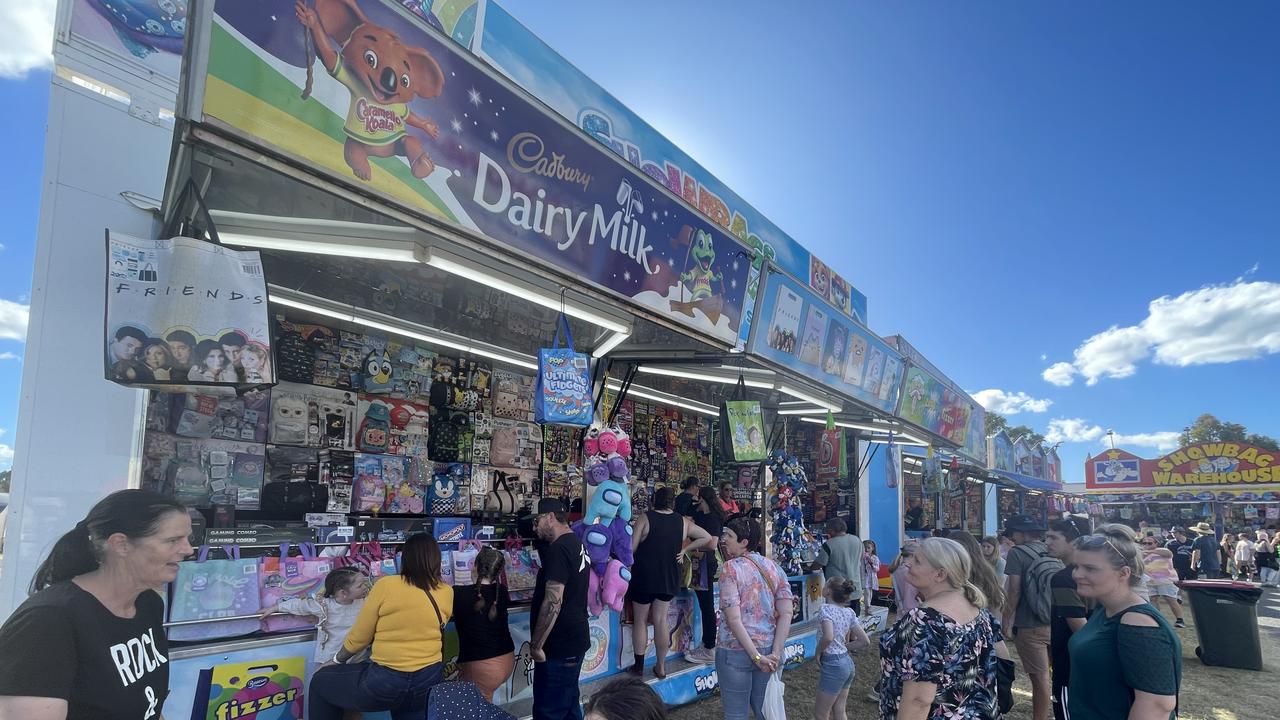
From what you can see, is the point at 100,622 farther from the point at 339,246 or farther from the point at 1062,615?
the point at 1062,615

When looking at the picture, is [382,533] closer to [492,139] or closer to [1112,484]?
[492,139]

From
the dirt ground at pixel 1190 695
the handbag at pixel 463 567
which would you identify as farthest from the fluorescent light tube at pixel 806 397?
the handbag at pixel 463 567

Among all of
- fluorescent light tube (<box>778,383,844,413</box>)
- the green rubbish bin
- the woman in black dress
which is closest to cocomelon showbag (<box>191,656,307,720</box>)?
the woman in black dress

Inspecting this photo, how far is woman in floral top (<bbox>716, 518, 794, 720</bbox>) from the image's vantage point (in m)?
3.96

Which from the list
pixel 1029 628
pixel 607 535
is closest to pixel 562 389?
pixel 607 535

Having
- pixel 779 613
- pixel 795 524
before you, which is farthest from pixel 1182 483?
pixel 779 613

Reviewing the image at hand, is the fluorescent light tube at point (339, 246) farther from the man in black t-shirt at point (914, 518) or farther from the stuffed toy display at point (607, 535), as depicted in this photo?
the man in black t-shirt at point (914, 518)

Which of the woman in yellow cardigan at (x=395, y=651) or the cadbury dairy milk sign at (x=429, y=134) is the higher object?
the cadbury dairy milk sign at (x=429, y=134)

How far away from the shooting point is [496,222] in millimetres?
3668

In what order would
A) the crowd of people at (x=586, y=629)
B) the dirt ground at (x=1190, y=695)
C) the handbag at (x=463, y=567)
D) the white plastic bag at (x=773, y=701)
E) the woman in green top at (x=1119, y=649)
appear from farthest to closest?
the dirt ground at (x=1190, y=695), the handbag at (x=463, y=567), the white plastic bag at (x=773, y=701), the woman in green top at (x=1119, y=649), the crowd of people at (x=586, y=629)

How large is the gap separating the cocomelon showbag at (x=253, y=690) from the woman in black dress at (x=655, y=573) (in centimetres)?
259

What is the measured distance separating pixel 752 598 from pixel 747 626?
0.17 m

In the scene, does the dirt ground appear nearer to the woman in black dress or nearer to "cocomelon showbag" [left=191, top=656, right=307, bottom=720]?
the woman in black dress

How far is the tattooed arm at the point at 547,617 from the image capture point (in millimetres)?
4105
